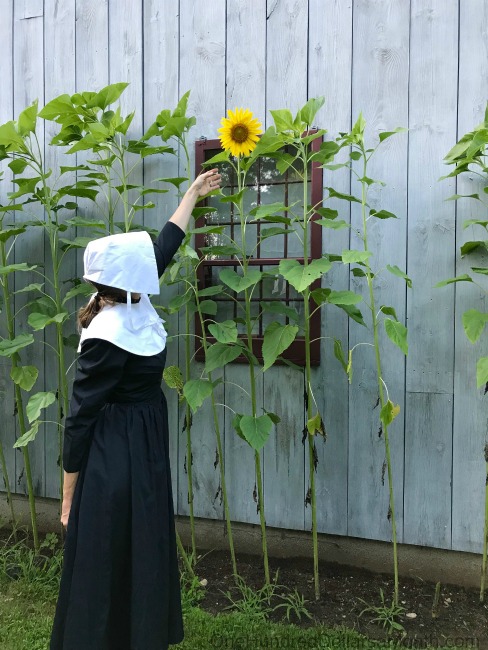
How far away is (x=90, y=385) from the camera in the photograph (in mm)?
1804

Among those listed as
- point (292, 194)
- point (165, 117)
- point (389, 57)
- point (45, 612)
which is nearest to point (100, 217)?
point (165, 117)

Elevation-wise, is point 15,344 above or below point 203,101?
below

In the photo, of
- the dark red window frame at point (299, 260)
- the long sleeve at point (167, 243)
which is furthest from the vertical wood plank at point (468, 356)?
the long sleeve at point (167, 243)

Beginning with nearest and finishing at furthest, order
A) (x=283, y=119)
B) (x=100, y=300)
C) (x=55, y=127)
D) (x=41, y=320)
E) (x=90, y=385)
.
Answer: (x=90, y=385) → (x=100, y=300) → (x=283, y=119) → (x=41, y=320) → (x=55, y=127)

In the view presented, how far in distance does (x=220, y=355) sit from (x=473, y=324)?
97 centimetres

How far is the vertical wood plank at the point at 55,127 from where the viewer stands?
3221 mm

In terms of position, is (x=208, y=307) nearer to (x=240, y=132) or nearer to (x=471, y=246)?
(x=240, y=132)

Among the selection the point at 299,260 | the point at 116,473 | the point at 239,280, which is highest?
the point at 299,260

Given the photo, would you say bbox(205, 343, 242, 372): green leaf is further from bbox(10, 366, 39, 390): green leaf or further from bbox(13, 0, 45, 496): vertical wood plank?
bbox(13, 0, 45, 496): vertical wood plank

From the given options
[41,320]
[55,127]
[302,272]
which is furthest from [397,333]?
[55,127]

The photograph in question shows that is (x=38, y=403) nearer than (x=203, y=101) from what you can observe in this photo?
Yes

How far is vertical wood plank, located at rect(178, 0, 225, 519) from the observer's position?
2.92 m

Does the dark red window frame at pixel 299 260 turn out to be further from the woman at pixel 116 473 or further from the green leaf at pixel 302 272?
the woman at pixel 116 473

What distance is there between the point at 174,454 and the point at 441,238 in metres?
1.68
